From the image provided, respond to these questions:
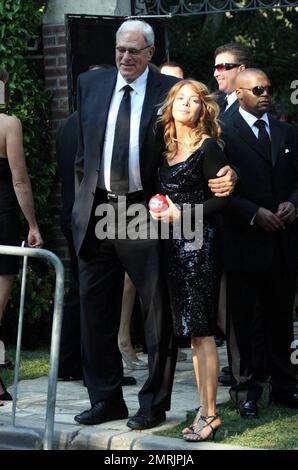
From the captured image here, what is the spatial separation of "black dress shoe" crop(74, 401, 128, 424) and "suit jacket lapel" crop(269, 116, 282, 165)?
1.76 meters

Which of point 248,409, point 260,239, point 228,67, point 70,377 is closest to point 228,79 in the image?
point 228,67

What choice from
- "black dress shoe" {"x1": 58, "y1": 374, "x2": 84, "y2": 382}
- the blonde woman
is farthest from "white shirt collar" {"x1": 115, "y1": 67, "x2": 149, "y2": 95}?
"black dress shoe" {"x1": 58, "y1": 374, "x2": 84, "y2": 382}

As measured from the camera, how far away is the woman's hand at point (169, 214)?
6.50m

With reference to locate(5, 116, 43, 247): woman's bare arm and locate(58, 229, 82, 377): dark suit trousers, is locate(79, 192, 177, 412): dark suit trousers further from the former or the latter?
locate(58, 229, 82, 377): dark suit trousers

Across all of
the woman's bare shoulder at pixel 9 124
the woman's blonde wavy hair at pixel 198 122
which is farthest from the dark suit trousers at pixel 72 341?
the woman's blonde wavy hair at pixel 198 122

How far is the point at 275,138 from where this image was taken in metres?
7.43

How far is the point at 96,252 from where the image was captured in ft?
23.0

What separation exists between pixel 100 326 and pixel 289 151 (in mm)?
1600

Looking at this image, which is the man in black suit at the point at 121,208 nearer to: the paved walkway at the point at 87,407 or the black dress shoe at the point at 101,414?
the black dress shoe at the point at 101,414

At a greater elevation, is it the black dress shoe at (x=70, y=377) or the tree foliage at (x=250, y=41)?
the tree foliage at (x=250, y=41)

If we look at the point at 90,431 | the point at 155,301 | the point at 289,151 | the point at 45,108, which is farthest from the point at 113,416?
the point at 45,108

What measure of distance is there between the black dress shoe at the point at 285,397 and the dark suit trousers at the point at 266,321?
0.14 feet

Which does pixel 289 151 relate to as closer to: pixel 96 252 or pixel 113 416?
pixel 96 252

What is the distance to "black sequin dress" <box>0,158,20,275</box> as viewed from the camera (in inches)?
311
